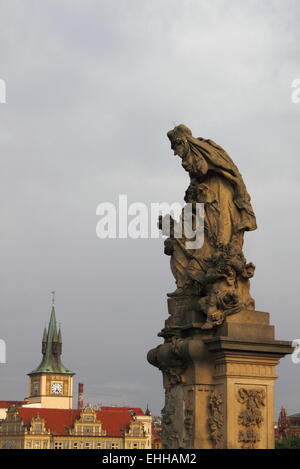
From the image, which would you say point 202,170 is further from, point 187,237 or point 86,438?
point 86,438

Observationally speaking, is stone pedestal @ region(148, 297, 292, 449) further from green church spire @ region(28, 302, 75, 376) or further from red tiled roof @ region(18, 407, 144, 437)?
green church spire @ region(28, 302, 75, 376)

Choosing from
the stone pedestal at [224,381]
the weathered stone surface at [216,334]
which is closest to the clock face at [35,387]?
the weathered stone surface at [216,334]

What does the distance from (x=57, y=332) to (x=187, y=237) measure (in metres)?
160

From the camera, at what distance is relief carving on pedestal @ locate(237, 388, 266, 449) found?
9.98m

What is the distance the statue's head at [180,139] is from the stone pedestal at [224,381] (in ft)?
6.50

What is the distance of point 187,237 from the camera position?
35.9 feet

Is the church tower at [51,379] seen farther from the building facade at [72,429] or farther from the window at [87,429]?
the window at [87,429]

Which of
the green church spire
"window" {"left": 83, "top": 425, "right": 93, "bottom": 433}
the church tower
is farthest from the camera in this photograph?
the green church spire

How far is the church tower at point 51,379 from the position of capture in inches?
6412

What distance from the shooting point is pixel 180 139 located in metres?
10.8

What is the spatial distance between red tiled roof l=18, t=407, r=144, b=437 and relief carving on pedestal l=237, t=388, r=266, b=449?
115 meters

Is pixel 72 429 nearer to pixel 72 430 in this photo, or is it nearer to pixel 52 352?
pixel 72 430

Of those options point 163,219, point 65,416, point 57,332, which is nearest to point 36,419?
point 65,416

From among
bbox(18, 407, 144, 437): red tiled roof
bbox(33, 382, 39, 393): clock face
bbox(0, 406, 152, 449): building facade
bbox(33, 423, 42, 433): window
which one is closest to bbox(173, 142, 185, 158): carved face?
bbox(0, 406, 152, 449): building facade
